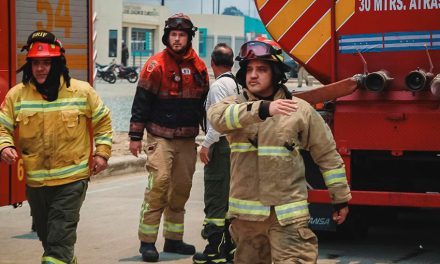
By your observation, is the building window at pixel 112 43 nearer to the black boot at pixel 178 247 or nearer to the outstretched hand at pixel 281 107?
the black boot at pixel 178 247

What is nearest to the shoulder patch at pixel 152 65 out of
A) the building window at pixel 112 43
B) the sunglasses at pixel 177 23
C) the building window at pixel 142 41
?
the sunglasses at pixel 177 23

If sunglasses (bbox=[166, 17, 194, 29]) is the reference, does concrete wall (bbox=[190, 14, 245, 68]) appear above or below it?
below

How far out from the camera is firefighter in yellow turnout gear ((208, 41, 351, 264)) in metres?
5.29

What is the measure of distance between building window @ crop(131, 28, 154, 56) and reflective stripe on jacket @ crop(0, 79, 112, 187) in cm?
6315

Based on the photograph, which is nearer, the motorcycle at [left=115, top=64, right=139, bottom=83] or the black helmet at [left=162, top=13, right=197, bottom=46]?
the black helmet at [left=162, top=13, right=197, bottom=46]

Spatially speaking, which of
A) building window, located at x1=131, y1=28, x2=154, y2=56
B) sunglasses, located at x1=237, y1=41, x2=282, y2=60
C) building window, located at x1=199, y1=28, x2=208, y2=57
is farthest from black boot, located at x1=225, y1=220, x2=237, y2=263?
building window, located at x1=199, y1=28, x2=208, y2=57

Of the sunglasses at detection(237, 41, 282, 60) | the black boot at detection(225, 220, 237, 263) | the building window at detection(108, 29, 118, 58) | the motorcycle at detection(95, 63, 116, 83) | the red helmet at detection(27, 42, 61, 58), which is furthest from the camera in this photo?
the building window at detection(108, 29, 118, 58)

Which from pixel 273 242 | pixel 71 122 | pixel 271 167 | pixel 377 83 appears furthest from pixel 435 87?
pixel 71 122

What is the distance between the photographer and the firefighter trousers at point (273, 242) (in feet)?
17.2

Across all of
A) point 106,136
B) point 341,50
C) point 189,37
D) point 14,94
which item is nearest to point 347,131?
point 341,50

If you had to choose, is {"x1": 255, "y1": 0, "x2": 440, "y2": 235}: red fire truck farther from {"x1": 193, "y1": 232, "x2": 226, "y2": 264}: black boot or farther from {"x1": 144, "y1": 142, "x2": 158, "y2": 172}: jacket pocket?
{"x1": 144, "y1": 142, "x2": 158, "y2": 172}: jacket pocket

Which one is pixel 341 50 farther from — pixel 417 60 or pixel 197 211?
pixel 197 211

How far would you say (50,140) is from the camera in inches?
243

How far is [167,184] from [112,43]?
2243 inches
